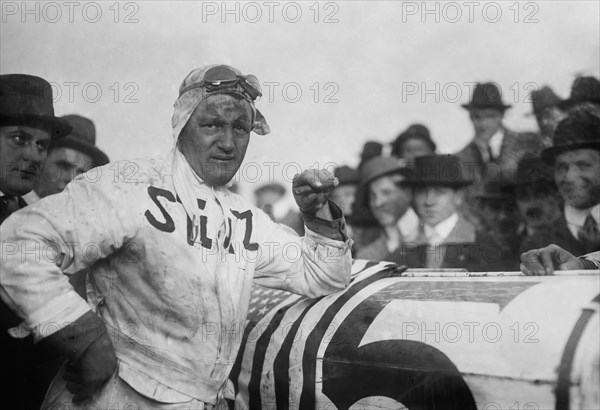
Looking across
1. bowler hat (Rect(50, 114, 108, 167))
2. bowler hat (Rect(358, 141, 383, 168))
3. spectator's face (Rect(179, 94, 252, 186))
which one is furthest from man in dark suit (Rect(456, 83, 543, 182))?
bowler hat (Rect(50, 114, 108, 167))

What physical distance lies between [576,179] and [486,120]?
0.67 metres

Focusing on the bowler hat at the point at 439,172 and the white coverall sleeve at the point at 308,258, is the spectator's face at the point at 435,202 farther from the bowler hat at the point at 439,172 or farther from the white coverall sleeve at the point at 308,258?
the white coverall sleeve at the point at 308,258

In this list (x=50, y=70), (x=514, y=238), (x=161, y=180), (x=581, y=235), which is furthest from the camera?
(x=514, y=238)

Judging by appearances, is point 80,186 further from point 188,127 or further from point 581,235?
point 581,235

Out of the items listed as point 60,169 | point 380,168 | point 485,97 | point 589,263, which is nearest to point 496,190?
point 485,97

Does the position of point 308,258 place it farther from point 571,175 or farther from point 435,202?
point 571,175

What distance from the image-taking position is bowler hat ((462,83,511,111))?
3929 mm

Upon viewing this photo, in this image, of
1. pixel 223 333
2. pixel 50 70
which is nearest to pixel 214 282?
pixel 223 333

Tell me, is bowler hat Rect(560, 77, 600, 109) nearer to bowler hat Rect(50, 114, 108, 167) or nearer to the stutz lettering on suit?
the stutz lettering on suit

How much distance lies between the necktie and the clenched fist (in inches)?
58.3

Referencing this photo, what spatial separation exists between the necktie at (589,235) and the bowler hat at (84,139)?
2417 millimetres

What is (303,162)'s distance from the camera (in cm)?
314

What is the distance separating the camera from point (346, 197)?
425cm

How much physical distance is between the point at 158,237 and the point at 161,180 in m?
0.27
